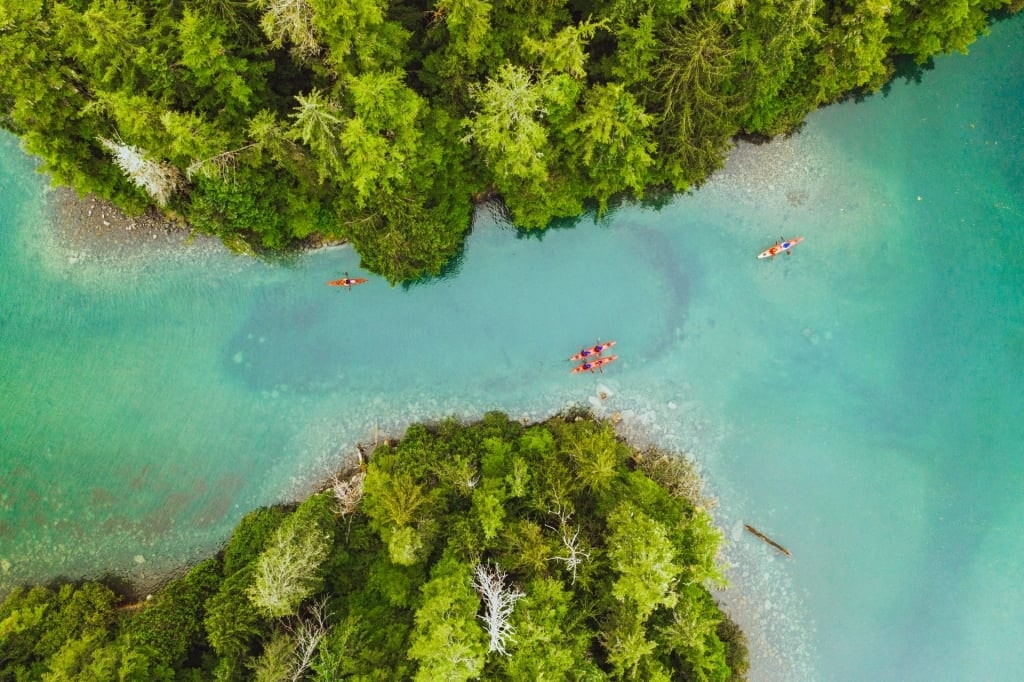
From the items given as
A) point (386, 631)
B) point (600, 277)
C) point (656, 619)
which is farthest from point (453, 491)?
point (600, 277)

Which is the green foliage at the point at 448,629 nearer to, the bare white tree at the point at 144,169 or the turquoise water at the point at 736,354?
the turquoise water at the point at 736,354

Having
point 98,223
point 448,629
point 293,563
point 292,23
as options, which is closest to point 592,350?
point 448,629

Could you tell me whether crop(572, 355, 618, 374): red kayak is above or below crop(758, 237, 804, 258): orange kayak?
below

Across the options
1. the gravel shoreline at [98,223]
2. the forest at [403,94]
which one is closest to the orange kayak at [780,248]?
the forest at [403,94]

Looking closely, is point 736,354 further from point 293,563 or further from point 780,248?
point 293,563

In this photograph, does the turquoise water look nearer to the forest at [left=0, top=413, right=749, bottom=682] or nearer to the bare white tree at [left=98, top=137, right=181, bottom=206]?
the forest at [left=0, top=413, right=749, bottom=682]

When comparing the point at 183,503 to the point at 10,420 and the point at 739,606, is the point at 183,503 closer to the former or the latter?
the point at 10,420

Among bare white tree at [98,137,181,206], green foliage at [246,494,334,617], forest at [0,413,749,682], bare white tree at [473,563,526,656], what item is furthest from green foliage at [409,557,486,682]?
bare white tree at [98,137,181,206]
